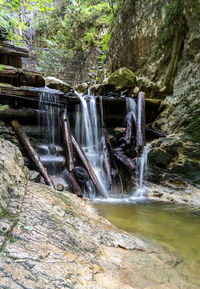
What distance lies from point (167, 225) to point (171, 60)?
22.2ft

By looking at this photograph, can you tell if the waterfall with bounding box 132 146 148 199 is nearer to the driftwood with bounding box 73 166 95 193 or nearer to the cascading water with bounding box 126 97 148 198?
the cascading water with bounding box 126 97 148 198

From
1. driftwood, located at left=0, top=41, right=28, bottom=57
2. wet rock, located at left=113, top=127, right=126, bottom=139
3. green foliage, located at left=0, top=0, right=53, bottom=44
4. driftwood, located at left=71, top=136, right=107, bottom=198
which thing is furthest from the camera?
wet rock, located at left=113, top=127, right=126, bottom=139

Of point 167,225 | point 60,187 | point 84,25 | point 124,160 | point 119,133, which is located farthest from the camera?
point 84,25

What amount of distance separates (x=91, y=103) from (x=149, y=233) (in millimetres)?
5739

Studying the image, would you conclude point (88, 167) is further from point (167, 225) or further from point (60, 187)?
point (167, 225)

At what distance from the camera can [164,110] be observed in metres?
7.09

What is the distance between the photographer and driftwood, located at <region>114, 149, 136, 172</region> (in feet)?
18.2

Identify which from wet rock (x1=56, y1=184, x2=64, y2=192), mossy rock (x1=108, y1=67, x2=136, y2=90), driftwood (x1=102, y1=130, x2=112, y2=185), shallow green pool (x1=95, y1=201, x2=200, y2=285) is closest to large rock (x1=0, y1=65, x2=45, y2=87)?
mossy rock (x1=108, y1=67, x2=136, y2=90)

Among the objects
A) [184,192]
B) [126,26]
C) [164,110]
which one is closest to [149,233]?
[184,192]

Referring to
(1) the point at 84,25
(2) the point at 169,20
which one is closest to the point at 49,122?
(2) the point at 169,20

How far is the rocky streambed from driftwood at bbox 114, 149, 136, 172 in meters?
3.36

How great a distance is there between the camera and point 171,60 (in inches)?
291

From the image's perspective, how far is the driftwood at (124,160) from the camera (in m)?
5.54

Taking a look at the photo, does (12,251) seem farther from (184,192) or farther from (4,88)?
(4,88)
